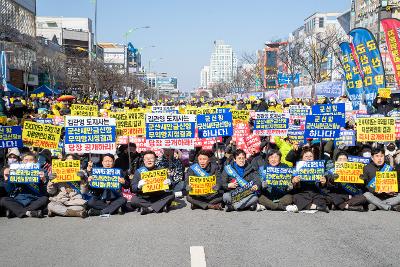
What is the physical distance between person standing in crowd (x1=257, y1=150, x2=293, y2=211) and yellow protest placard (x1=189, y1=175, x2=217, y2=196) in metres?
0.89

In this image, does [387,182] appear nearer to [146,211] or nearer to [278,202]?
[278,202]

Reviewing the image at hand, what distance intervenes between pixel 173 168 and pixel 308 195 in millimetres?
3152

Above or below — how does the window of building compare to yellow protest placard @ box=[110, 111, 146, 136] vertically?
above

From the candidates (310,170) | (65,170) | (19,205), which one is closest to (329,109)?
(310,170)

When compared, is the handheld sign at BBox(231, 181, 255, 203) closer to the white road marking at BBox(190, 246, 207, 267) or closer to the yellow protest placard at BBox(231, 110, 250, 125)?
the white road marking at BBox(190, 246, 207, 267)

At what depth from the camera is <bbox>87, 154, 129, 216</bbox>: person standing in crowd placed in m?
8.41

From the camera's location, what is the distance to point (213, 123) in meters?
11.1

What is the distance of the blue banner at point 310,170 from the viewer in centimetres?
851

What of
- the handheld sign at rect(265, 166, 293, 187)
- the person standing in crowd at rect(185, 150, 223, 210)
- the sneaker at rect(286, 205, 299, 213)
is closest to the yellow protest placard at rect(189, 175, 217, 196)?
the person standing in crowd at rect(185, 150, 223, 210)

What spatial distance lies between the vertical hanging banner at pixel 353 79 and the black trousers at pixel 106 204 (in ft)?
28.0

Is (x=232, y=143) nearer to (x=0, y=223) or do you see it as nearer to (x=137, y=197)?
(x=137, y=197)

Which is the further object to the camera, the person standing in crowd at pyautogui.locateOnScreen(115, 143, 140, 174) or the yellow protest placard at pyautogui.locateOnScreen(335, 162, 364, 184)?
the person standing in crowd at pyautogui.locateOnScreen(115, 143, 140, 174)

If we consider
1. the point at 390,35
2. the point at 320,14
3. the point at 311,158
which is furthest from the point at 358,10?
the point at 311,158

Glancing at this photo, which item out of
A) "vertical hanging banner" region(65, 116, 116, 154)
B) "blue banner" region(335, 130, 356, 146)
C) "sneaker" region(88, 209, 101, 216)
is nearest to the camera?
"sneaker" region(88, 209, 101, 216)
